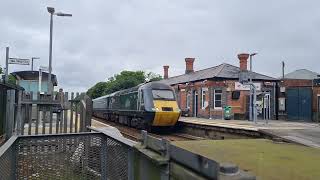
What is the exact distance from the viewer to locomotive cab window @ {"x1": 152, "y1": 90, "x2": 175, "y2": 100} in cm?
2258

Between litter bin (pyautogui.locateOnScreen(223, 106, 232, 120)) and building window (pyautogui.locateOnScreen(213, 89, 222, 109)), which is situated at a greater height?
building window (pyautogui.locateOnScreen(213, 89, 222, 109))

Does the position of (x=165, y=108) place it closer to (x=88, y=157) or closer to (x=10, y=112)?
(x=10, y=112)

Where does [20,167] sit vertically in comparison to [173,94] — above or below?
below

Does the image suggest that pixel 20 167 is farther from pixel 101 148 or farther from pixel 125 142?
pixel 125 142

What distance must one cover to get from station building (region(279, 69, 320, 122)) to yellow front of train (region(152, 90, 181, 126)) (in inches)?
527

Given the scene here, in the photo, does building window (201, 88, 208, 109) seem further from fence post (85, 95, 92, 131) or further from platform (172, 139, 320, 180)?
platform (172, 139, 320, 180)

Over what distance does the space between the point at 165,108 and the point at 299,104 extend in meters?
14.7

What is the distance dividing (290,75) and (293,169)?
209 feet

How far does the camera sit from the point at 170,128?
24406 mm

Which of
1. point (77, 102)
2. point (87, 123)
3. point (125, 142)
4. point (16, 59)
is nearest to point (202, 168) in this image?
point (125, 142)

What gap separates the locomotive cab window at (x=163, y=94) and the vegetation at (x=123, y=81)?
54.3m

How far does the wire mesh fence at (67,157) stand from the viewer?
5125 mm

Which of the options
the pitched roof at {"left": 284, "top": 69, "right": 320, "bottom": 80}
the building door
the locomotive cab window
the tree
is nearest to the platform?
the locomotive cab window

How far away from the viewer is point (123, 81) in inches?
3214
